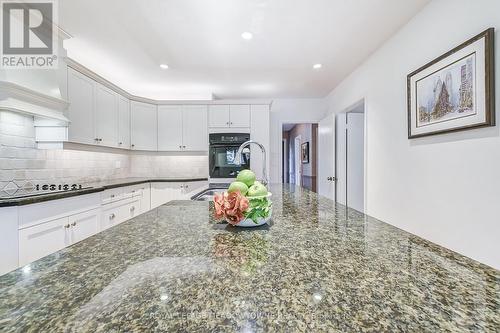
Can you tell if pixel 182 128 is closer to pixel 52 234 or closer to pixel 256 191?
pixel 52 234

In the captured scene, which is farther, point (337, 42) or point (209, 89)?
point (209, 89)

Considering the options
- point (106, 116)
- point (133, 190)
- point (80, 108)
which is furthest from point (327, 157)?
point (80, 108)

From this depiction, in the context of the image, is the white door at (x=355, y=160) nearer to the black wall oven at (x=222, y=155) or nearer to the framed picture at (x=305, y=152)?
the black wall oven at (x=222, y=155)

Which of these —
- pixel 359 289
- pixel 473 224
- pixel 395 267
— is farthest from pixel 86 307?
pixel 473 224

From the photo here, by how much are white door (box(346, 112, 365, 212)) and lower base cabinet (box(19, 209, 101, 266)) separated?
3.37 meters

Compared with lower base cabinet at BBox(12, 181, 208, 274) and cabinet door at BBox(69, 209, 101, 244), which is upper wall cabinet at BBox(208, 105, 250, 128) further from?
cabinet door at BBox(69, 209, 101, 244)

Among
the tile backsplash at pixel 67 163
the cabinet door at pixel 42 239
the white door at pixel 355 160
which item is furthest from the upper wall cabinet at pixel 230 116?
the cabinet door at pixel 42 239

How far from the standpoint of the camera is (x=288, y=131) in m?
9.38

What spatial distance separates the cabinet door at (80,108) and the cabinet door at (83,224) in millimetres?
838

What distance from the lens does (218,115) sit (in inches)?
165

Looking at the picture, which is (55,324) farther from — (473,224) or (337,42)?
(337,42)

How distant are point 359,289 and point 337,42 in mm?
2729

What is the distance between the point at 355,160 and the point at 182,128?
2859 mm

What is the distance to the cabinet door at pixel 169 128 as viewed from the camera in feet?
13.7
